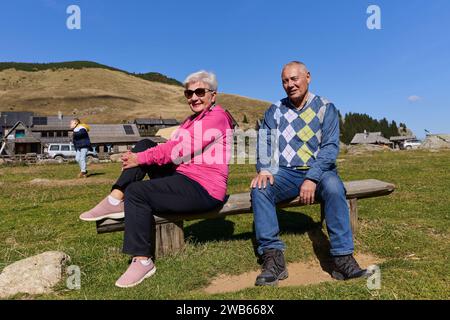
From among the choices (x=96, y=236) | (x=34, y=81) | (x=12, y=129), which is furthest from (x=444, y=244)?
(x=34, y=81)

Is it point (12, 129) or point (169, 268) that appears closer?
point (169, 268)

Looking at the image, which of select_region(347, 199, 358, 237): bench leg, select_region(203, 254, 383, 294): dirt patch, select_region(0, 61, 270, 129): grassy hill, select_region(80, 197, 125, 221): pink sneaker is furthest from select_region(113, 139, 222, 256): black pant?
select_region(0, 61, 270, 129): grassy hill

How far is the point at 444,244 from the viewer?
559 centimetres

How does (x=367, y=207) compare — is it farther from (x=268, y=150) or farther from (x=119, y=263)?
(x=119, y=263)

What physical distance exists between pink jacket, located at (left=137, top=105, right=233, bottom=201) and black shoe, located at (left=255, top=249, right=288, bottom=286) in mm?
986

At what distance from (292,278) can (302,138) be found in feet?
6.29

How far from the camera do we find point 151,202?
4.56 meters

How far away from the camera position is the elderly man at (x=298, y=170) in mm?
4453

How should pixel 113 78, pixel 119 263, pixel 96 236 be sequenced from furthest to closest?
1. pixel 113 78
2. pixel 96 236
3. pixel 119 263

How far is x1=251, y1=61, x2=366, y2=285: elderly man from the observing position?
4453 millimetres

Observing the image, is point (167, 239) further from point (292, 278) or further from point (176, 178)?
point (292, 278)

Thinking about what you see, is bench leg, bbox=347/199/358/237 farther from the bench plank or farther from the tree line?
the tree line

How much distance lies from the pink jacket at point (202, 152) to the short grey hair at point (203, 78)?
36 centimetres
